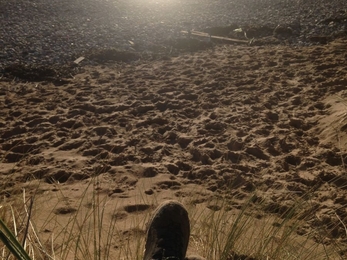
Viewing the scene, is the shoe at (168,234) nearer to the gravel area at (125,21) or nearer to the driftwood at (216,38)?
the gravel area at (125,21)

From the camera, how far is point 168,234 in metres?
2.13

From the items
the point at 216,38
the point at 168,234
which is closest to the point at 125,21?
the point at 216,38

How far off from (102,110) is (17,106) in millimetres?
1045

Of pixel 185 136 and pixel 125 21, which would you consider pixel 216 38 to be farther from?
pixel 185 136

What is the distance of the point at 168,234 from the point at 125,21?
7716mm

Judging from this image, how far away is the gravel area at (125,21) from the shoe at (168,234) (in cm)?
502

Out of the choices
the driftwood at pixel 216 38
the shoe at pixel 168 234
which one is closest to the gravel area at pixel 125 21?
the driftwood at pixel 216 38

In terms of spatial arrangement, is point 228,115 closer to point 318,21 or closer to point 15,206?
point 15,206

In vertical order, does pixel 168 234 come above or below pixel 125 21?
above

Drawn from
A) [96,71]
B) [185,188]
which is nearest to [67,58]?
[96,71]

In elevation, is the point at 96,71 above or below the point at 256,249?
below

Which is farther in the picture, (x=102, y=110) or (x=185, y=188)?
(x=102, y=110)

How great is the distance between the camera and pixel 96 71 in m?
6.48

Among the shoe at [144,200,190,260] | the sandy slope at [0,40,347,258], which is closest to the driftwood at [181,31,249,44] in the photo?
the sandy slope at [0,40,347,258]
